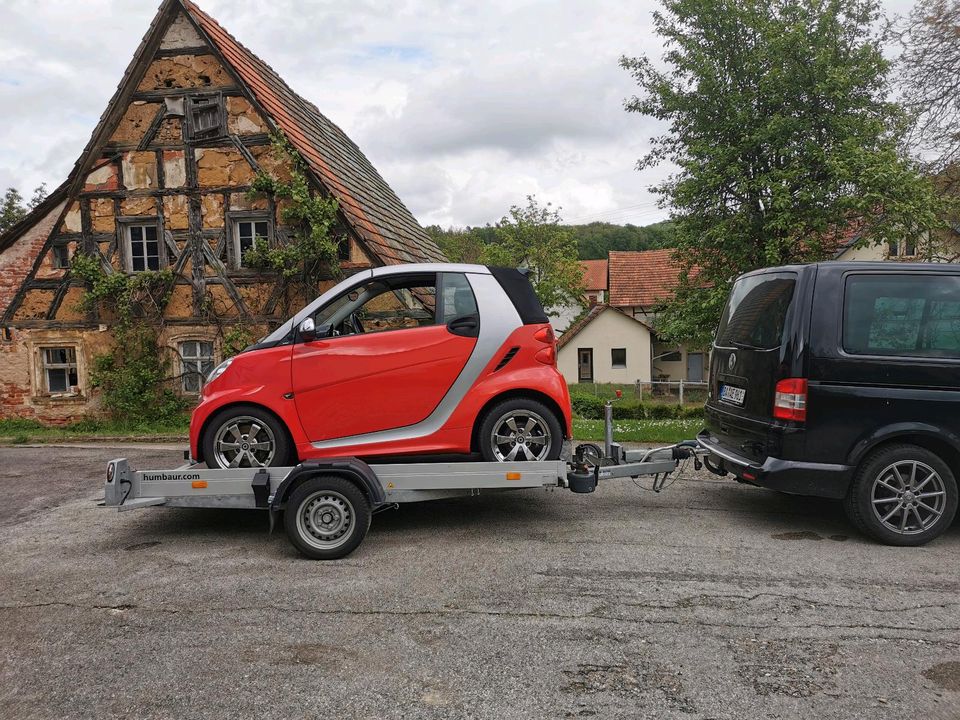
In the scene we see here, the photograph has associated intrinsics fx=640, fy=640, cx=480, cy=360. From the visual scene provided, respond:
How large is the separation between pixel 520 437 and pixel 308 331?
189 cm

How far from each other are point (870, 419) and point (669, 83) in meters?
10.1

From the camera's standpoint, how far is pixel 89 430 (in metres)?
12.4

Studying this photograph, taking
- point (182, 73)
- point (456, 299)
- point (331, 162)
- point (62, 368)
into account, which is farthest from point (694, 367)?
point (456, 299)

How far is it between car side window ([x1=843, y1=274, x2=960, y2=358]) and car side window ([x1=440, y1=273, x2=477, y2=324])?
2.89 meters

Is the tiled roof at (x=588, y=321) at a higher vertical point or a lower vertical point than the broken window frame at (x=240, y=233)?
lower

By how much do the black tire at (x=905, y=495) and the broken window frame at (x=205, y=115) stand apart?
12.2m

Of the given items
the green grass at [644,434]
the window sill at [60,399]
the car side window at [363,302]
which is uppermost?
the car side window at [363,302]

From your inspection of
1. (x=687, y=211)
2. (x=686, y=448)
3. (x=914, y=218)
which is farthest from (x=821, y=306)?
(x=687, y=211)

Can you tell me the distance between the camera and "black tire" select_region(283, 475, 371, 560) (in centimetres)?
459

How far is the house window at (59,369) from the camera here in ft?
42.5

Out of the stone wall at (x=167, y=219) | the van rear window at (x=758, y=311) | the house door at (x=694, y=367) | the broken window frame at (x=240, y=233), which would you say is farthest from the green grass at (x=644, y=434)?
the house door at (x=694, y=367)

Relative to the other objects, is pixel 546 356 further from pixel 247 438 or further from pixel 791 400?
pixel 247 438

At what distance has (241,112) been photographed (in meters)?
12.5

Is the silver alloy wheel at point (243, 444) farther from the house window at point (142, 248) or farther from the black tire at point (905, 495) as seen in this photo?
the house window at point (142, 248)
